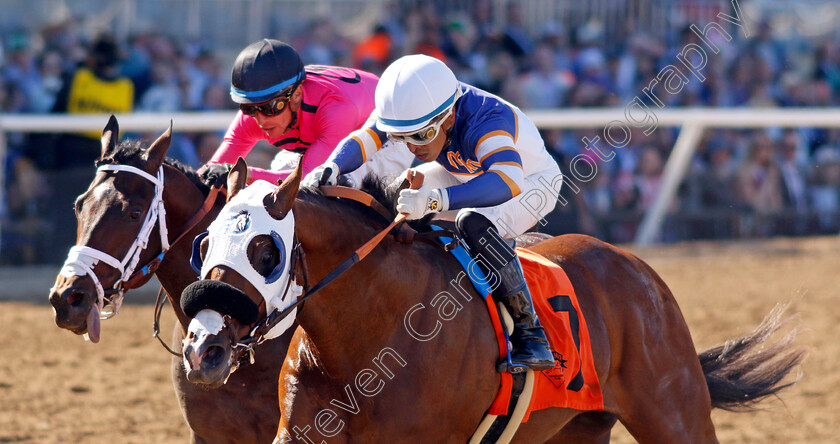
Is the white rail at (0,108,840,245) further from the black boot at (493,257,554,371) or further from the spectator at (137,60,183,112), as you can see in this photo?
the black boot at (493,257,554,371)

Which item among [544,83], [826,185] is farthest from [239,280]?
[826,185]

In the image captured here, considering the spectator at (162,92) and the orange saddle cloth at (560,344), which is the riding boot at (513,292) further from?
the spectator at (162,92)

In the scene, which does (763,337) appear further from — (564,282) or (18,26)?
(18,26)

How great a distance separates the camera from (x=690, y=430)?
380 centimetres

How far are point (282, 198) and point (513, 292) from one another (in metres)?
0.98

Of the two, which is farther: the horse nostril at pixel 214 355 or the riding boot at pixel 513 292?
the riding boot at pixel 513 292

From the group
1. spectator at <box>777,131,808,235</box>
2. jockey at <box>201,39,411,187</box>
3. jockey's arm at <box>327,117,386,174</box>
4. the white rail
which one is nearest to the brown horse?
jockey at <box>201,39,411,187</box>

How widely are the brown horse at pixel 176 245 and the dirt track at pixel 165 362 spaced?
1698 mm

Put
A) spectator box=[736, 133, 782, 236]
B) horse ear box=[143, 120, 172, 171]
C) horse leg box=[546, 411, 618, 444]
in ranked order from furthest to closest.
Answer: spectator box=[736, 133, 782, 236], horse leg box=[546, 411, 618, 444], horse ear box=[143, 120, 172, 171]

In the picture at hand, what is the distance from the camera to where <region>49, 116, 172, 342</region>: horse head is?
3291 millimetres

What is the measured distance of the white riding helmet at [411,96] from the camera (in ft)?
10.5

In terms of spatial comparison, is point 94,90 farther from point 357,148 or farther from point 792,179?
point 792,179

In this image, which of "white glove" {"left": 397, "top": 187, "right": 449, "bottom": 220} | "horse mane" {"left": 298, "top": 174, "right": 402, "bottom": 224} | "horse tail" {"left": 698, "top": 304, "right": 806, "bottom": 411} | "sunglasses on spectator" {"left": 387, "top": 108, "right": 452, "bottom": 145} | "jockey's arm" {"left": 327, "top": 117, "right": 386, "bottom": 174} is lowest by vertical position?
"horse tail" {"left": 698, "top": 304, "right": 806, "bottom": 411}

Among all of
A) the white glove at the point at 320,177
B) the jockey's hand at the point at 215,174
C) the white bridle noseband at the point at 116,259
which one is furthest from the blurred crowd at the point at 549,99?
the white glove at the point at 320,177
